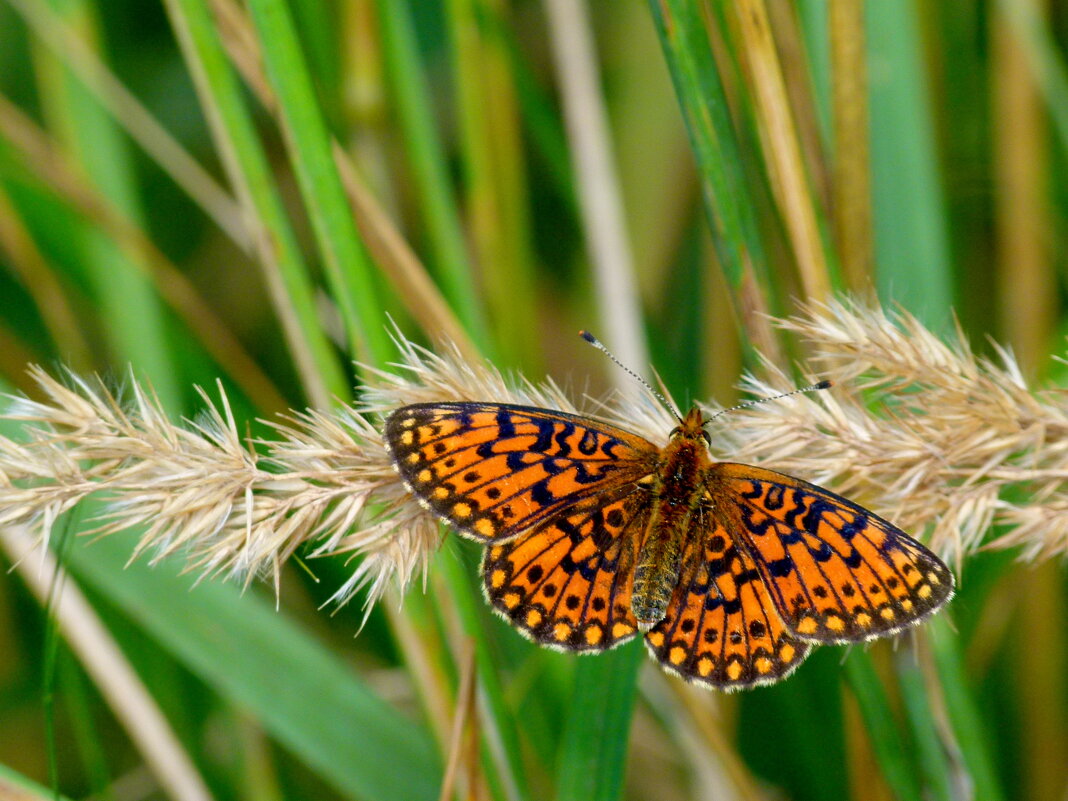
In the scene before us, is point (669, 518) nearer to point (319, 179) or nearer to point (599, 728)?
point (599, 728)

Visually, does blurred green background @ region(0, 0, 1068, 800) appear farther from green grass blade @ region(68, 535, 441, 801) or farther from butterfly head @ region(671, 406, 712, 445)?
butterfly head @ region(671, 406, 712, 445)

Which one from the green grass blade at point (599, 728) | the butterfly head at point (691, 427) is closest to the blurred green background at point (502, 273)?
the green grass blade at point (599, 728)

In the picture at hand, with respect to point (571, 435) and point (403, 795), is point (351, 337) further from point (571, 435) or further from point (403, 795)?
point (403, 795)

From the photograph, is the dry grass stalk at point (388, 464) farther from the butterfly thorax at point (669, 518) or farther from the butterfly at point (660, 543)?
the butterfly thorax at point (669, 518)

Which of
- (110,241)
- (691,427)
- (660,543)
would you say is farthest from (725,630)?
(110,241)

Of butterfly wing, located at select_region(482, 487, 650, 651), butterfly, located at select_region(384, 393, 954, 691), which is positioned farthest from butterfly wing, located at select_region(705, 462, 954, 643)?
butterfly wing, located at select_region(482, 487, 650, 651)
